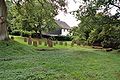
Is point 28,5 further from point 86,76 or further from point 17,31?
point 17,31

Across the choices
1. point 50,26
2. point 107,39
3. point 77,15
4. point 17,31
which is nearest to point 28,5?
point 77,15

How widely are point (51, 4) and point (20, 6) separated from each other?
4060 millimetres

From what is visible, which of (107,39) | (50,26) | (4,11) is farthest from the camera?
(50,26)

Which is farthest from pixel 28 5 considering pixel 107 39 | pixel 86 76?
pixel 86 76

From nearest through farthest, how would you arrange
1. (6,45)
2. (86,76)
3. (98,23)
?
1. (86,76)
2. (6,45)
3. (98,23)

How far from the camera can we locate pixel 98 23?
30.3 meters

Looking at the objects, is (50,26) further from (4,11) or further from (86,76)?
(86,76)

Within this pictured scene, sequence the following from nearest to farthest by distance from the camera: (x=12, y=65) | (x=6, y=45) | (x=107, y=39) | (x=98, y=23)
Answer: (x=12, y=65) → (x=6, y=45) → (x=98, y=23) → (x=107, y=39)

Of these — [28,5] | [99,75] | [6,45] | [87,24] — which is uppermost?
[28,5]

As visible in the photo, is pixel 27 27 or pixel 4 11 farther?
pixel 27 27

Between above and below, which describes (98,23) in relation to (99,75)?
above

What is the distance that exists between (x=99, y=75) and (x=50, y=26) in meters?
44.9

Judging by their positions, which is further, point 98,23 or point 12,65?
point 98,23

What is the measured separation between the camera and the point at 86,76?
11672mm
